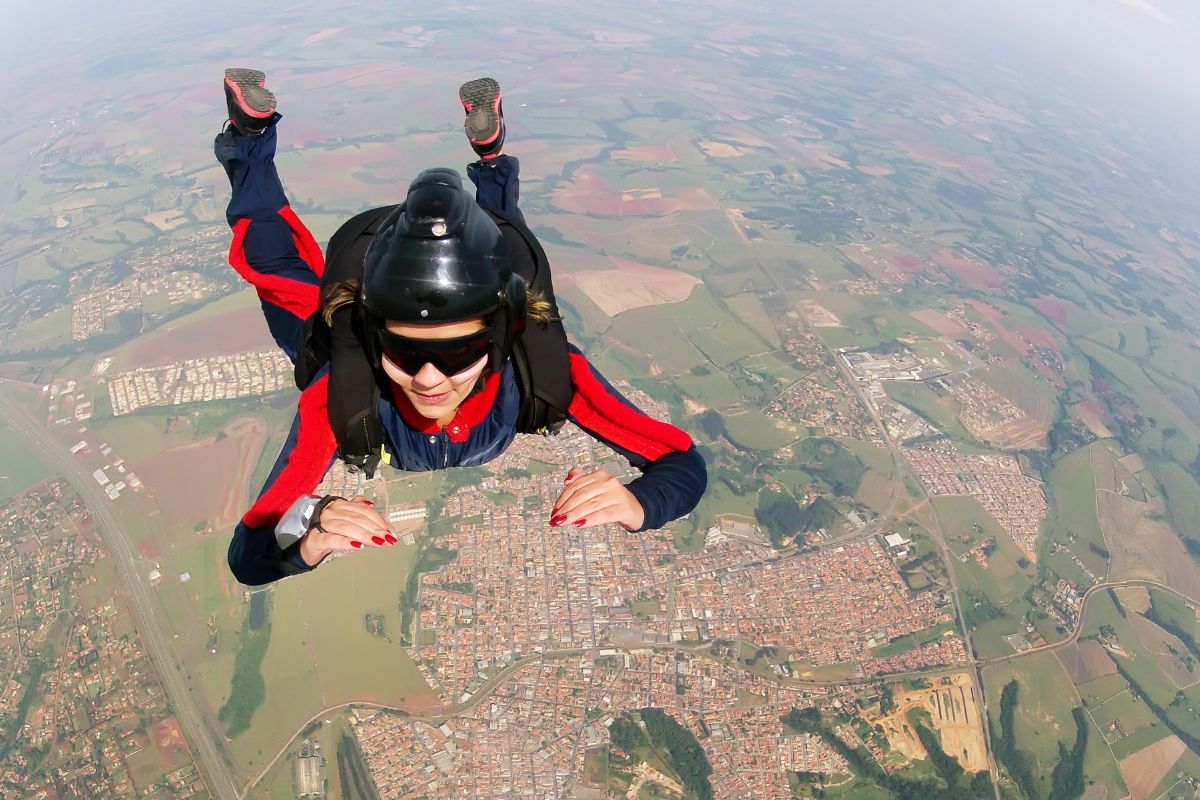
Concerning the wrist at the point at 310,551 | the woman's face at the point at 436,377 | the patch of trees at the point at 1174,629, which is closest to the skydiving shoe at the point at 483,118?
the woman's face at the point at 436,377

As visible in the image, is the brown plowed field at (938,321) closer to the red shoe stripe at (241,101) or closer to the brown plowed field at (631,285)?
the brown plowed field at (631,285)

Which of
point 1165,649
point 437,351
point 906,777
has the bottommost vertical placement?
point 906,777

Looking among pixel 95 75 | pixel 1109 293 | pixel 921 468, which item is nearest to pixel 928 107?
pixel 1109 293

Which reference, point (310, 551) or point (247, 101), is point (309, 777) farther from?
point (247, 101)

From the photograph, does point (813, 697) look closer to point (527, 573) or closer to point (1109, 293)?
point (527, 573)

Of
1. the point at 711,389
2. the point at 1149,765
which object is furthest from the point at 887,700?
the point at 711,389

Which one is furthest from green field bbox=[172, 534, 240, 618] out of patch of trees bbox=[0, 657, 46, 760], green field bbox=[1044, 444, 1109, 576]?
green field bbox=[1044, 444, 1109, 576]

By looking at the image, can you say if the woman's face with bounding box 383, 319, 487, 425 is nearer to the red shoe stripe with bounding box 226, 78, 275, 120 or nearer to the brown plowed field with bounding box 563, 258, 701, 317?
the red shoe stripe with bounding box 226, 78, 275, 120
